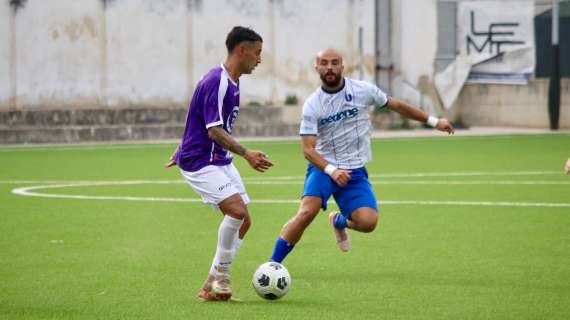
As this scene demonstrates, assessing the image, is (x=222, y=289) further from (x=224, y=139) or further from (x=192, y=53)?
(x=192, y=53)

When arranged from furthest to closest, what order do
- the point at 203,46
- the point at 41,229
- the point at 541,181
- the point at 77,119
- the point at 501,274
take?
the point at 203,46, the point at 77,119, the point at 541,181, the point at 41,229, the point at 501,274

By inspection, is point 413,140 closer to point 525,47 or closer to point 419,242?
point 525,47

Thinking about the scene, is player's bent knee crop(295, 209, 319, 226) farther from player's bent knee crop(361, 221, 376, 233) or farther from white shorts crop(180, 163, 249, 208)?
white shorts crop(180, 163, 249, 208)

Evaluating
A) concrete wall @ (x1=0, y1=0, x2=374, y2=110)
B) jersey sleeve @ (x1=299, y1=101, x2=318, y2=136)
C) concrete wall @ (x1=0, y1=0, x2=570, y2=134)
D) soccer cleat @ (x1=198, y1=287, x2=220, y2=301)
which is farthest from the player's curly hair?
concrete wall @ (x1=0, y1=0, x2=374, y2=110)

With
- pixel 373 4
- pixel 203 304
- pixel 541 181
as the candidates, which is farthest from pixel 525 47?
pixel 203 304

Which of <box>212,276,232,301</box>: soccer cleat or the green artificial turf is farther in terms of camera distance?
<box>212,276,232,301</box>: soccer cleat

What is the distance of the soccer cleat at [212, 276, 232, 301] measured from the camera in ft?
29.8

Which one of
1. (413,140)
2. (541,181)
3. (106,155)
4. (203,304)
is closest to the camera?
(203,304)

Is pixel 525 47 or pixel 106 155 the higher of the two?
pixel 525 47

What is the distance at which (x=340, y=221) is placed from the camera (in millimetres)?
10852

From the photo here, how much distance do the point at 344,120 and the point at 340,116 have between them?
67mm

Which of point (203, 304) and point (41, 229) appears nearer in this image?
point (203, 304)

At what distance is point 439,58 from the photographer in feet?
127

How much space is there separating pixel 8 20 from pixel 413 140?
12080 mm
